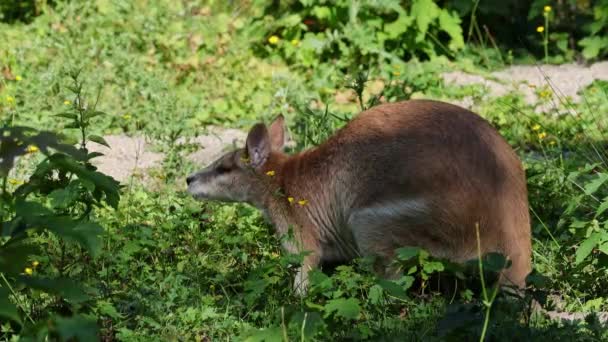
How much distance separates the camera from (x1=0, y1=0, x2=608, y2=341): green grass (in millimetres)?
4758

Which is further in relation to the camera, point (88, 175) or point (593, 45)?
point (593, 45)

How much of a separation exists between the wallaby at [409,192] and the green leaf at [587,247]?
9.8 inches

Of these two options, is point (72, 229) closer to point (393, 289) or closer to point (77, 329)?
point (77, 329)

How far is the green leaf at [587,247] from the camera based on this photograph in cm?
533

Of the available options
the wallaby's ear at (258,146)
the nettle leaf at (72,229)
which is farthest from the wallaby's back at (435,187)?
the nettle leaf at (72,229)

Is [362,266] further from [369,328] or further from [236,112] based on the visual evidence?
[236,112]

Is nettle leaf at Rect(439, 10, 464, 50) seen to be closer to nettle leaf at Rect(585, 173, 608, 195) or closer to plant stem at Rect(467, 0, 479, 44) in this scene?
plant stem at Rect(467, 0, 479, 44)

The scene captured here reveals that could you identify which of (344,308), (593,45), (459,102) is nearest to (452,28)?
(459,102)

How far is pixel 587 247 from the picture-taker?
5.35 meters

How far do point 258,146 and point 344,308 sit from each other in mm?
2217

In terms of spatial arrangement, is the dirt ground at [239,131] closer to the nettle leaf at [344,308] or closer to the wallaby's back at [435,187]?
the wallaby's back at [435,187]

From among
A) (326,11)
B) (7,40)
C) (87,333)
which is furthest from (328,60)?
(87,333)

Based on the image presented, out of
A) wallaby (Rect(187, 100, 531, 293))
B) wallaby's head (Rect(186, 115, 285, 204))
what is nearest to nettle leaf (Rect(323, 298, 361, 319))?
wallaby (Rect(187, 100, 531, 293))

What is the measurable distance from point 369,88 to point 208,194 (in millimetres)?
2957
